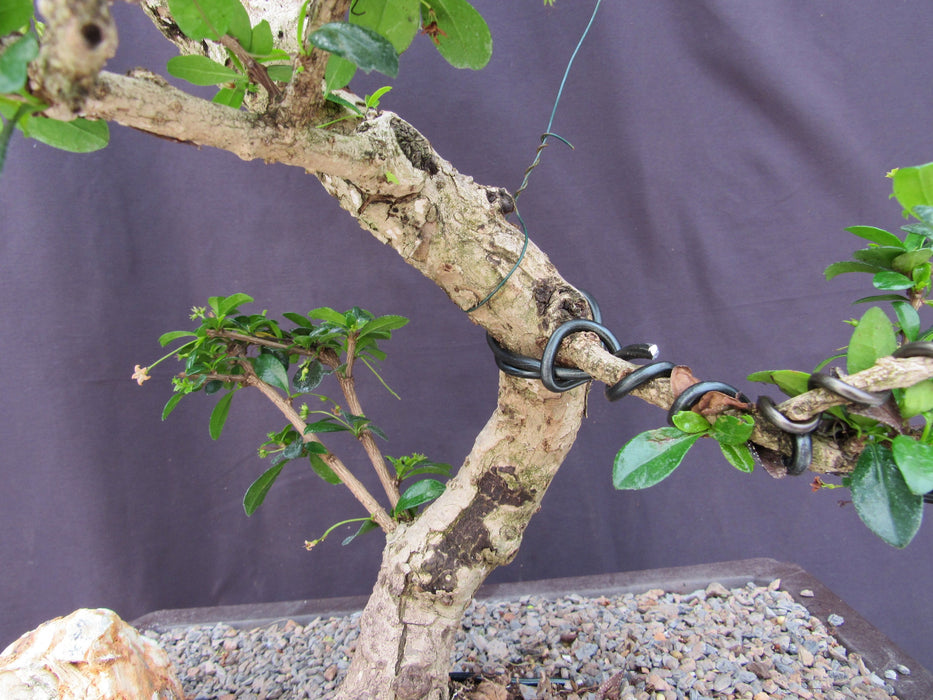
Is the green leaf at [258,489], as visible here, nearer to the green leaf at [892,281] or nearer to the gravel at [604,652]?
the gravel at [604,652]

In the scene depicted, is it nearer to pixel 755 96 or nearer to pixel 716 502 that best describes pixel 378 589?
pixel 716 502

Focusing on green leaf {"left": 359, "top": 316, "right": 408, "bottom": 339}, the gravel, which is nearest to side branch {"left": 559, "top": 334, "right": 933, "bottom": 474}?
green leaf {"left": 359, "top": 316, "right": 408, "bottom": 339}

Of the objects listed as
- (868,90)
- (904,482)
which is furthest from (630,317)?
(904,482)

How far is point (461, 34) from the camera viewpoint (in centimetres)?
58

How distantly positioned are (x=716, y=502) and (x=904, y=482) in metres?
1.20

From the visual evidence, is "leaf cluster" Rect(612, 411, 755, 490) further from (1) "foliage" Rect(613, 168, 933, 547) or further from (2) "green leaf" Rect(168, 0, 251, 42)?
(2) "green leaf" Rect(168, 0, 251, 42)

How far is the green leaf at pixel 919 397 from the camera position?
0.44 meters

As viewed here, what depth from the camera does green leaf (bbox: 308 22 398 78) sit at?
1.38 ft

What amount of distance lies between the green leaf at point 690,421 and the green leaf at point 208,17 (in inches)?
19.4

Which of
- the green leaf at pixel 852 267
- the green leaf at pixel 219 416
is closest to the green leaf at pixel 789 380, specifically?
the green leaf at pixel 852 267

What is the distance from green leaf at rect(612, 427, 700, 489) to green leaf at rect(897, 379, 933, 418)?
0.51 ft

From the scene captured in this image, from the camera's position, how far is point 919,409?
17.4 inches

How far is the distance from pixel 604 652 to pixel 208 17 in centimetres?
114

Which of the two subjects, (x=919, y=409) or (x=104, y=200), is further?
(x=104, y=200)
